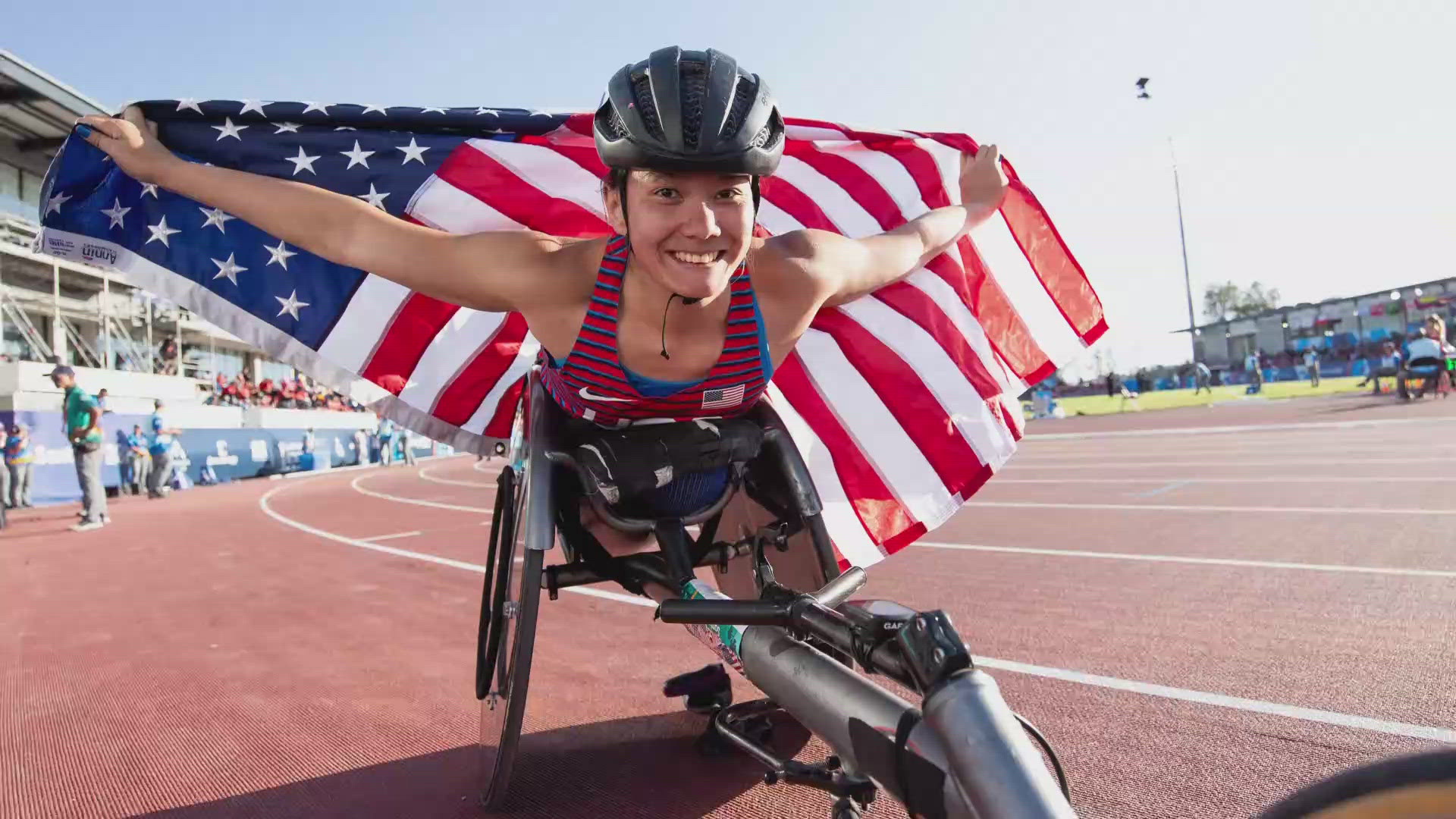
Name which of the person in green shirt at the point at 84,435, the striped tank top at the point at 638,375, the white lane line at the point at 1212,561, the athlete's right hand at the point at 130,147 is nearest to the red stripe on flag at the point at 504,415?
the striped tank top at the point at 638,375

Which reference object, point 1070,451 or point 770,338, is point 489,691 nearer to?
point 770,338

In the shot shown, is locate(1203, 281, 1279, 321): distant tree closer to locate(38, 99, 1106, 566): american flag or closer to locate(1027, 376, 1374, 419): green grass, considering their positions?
locate(1027, 376, 1374, 419): green grass

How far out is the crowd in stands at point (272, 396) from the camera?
3228cm

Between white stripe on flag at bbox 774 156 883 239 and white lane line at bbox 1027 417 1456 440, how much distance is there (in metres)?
15.4

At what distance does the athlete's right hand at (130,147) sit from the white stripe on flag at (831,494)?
209 centimetres

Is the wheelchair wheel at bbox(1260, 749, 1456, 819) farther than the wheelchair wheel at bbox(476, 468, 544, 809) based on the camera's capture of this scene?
No

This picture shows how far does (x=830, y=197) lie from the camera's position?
11.9 ft

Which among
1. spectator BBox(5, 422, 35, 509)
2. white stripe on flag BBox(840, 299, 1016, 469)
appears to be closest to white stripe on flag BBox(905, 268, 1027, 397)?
white stripe on flag BBox(840, 299, 1016, 469)

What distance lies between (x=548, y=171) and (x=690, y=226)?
1669 mm

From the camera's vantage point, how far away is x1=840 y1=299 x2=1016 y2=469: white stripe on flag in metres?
3.35

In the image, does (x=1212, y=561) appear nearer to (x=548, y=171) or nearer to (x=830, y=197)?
(x=830, y=197)

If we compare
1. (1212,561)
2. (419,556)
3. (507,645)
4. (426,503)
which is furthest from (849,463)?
(426,503)

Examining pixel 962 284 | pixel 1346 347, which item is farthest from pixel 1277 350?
pixel 962 284

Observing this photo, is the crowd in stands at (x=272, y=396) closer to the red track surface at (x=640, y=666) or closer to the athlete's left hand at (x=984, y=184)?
the red track surface at (x=640, y=666)
